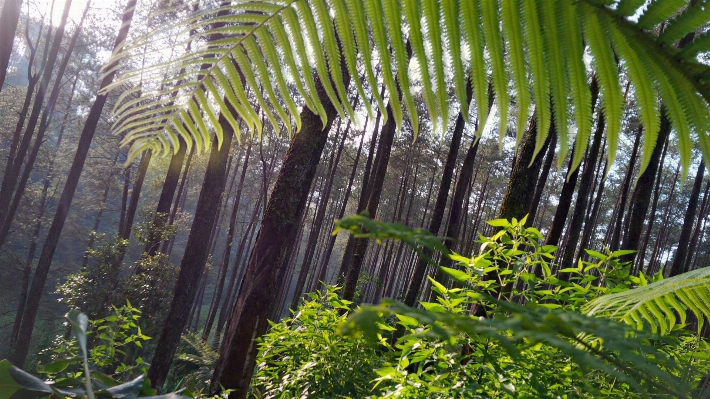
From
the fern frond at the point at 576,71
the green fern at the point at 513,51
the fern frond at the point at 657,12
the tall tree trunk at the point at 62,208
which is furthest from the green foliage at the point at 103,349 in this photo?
the tall tree trunk at the point at 62,208

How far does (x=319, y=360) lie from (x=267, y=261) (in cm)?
78

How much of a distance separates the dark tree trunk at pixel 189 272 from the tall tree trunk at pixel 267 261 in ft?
15.2

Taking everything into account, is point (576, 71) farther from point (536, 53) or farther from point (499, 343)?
point (499, 343)

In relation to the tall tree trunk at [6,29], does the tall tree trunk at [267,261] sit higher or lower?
lower

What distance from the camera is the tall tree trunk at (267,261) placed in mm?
2938

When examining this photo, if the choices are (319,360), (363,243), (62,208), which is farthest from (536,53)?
(62,208)

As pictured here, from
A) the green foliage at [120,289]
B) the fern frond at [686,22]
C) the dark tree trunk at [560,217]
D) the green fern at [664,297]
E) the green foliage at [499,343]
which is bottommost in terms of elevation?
the green foliage at [120,289]

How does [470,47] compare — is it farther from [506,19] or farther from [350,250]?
[350,250]

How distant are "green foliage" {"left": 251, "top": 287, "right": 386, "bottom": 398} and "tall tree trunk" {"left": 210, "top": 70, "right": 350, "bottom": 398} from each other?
156 mm

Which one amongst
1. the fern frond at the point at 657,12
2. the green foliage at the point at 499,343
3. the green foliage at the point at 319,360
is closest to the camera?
the green foliage at the point at 499,343

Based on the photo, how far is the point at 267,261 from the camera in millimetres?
3021

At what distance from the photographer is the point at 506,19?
67 cm

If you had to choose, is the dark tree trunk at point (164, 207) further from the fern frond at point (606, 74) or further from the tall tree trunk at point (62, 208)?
the fern frond at point (606, 74)

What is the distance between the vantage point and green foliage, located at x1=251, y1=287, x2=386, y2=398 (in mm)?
2426
